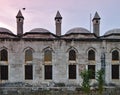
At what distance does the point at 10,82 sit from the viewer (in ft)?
105

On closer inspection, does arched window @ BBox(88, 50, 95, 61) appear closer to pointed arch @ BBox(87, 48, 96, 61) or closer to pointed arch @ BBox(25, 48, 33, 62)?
pointed arch @ BBox(87, 48, 96, 61)

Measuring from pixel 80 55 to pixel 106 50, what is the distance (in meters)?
3.05

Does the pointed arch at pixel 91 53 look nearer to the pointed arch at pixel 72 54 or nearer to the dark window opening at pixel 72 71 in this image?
the pointed arch at pixel 72 54

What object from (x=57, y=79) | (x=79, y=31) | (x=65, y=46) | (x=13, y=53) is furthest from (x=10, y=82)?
(x=79, y=31)

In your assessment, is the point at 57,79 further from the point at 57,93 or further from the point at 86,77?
the point at 86,77

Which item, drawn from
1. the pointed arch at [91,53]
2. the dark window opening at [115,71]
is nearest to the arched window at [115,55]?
the dark window opening at [115,71]

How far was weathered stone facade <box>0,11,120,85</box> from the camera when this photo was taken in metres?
32.3

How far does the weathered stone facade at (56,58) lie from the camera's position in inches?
1271

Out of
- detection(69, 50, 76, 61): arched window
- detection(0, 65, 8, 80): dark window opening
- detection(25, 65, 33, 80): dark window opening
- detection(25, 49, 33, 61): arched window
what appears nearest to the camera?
detection(0, 65, 8, 80): dark window opening

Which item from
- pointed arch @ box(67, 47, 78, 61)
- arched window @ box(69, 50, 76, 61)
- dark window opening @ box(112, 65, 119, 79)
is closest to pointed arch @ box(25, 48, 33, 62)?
pointed arch @ box(67, 47, 78, 61)

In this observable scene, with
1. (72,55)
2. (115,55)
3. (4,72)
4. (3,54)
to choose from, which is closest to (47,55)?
(72,55)

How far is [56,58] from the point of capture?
1280 inches

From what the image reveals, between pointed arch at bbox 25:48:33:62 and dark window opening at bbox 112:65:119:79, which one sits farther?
dark window opening at bbox 112:65:119:79

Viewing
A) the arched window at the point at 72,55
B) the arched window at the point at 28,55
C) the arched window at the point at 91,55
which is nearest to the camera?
the arched window at the point at 28,55
